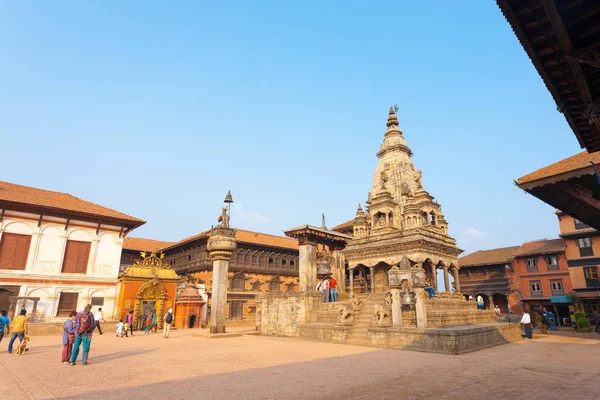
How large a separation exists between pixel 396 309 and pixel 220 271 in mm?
8833

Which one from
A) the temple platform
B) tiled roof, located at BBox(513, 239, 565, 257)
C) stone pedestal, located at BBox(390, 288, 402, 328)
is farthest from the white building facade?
tiled roof, located at BBox(513, 239, 565, 257)

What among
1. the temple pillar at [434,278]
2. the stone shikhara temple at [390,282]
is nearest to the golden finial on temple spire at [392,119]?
the stone shikhara temple at [390,282]

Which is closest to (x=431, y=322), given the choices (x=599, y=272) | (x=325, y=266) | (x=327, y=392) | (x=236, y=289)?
(x=325, y=266)

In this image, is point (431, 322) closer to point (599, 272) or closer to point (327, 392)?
point (327, 392)

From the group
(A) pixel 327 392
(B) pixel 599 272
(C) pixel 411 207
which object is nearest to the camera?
(A) pixel 327 392

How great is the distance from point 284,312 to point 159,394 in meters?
13.3

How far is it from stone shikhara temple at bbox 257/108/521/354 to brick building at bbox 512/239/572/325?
51.6 ft

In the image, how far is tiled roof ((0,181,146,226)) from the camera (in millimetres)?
21391

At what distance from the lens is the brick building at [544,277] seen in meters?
33.8

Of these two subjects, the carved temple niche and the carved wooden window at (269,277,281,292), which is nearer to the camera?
the carved temple niche

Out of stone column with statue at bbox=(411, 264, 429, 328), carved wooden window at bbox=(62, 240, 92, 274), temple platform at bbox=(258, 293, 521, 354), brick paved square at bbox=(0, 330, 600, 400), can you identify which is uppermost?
carved wooden window at bbox=(62, 240, 92, 274)

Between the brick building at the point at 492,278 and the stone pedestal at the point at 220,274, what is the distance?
99.4ft

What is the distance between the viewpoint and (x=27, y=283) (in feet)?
68.6

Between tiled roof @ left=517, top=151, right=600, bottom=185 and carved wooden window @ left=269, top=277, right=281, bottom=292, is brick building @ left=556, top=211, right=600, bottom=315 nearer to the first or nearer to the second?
tiled roof @ left=517, top=151, right=600, bottom=185
